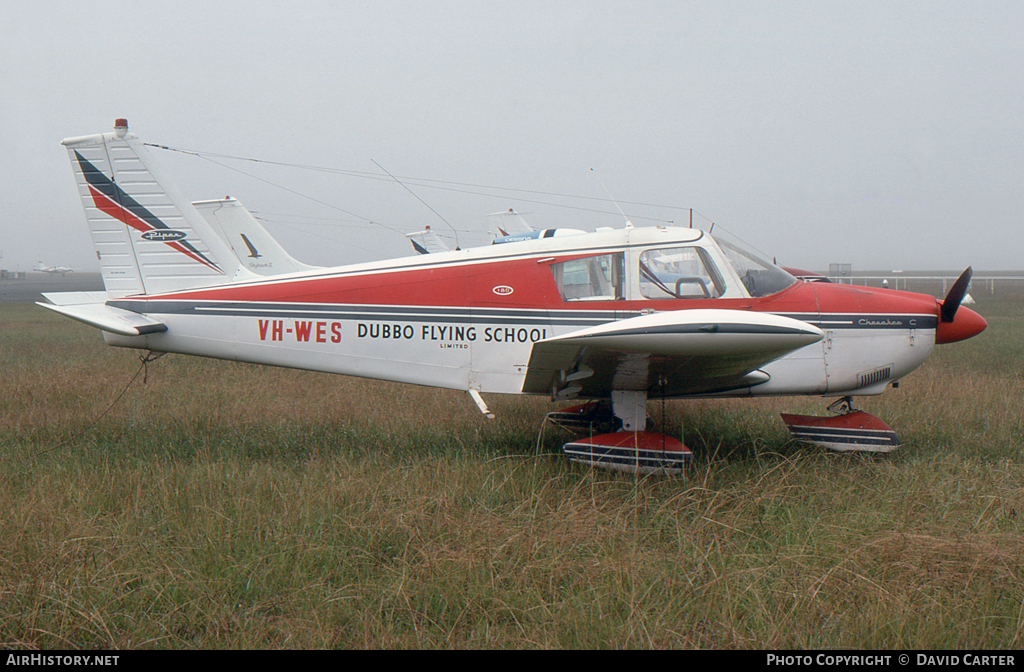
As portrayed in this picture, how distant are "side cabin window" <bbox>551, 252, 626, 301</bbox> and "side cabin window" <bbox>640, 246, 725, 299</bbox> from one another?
0.72 ft

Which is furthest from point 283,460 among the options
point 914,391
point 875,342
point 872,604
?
point 914,391

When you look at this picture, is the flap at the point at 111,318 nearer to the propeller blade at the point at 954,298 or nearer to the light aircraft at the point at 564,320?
the light aircraft at the point at 564,320

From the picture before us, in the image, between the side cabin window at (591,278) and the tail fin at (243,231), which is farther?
the tail fin at (243,231)

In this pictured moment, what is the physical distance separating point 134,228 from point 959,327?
306 inches

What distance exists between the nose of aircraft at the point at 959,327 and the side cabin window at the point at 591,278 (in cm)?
287

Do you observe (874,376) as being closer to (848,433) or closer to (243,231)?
(848,433)

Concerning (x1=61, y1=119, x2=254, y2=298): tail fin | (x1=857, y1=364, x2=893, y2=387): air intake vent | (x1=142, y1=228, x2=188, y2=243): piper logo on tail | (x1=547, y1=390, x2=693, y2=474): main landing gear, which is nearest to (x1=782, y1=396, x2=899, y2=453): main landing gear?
(x1=857, y1=364, x2=893, y2=387): air intake vent

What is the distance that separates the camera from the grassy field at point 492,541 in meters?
2.90

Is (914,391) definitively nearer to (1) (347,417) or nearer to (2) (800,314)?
(2) (800,314)

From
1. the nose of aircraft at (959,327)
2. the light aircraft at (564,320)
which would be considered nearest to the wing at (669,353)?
the light aircraft at (564,320)

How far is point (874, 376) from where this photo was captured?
5.30 metres

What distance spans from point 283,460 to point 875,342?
5.35 m

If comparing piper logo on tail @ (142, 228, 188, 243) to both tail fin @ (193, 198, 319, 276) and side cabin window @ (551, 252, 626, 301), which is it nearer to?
side cabin window @ (551, 252, 626, 301)

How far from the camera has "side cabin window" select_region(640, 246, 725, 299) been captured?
5.20 meters
